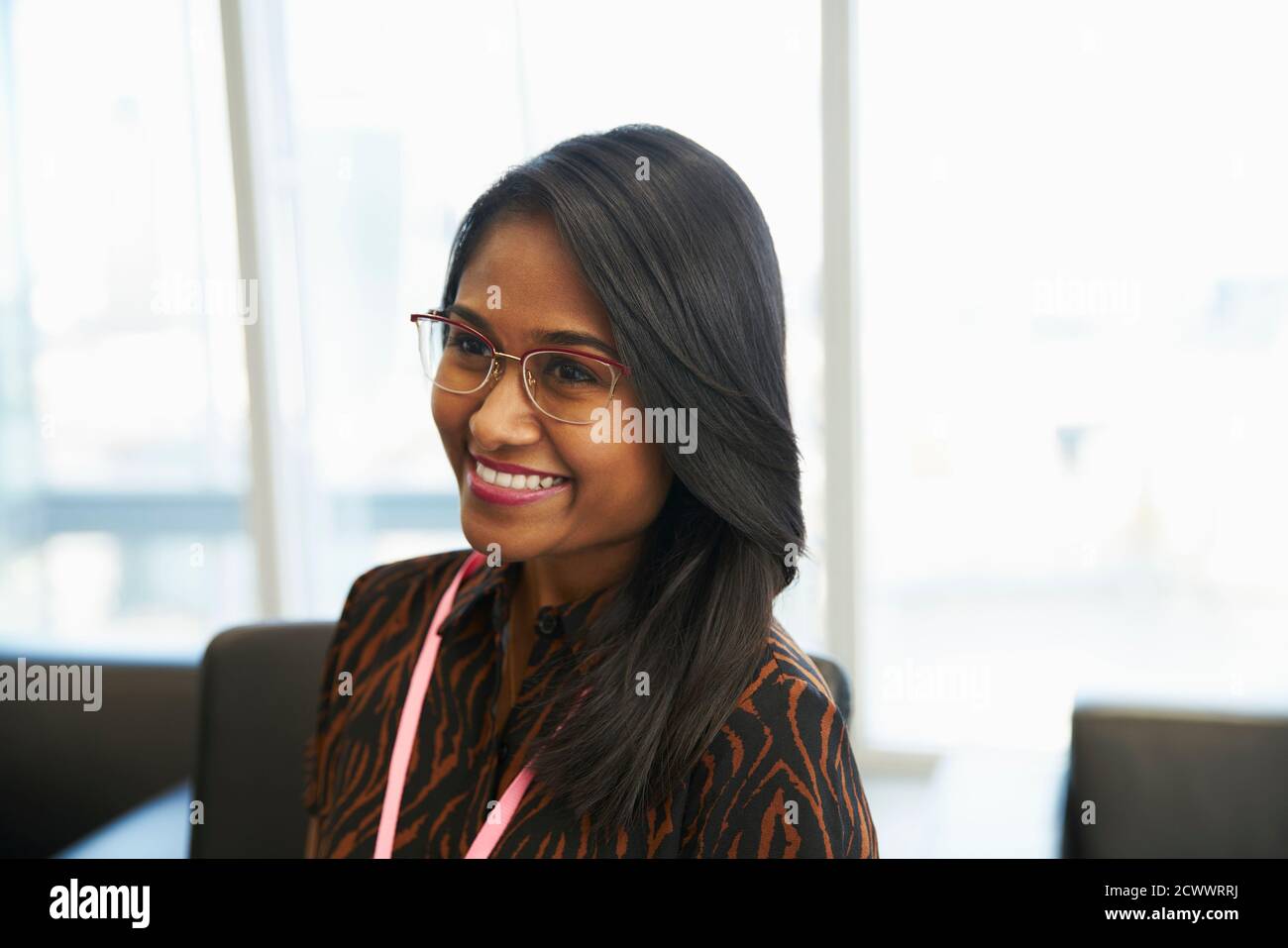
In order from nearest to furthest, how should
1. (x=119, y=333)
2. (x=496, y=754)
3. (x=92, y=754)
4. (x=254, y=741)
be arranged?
(x=496, y=754) → (x=254, y=741) → (x=92, y=754) → (x=119, y=333)

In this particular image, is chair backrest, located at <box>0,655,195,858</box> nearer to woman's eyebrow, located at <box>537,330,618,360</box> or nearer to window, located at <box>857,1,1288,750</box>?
woman's eyebrow, located at <box>537,330,618,360</box>

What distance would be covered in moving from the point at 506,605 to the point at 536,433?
28 centimetres

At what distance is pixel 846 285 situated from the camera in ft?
9.82

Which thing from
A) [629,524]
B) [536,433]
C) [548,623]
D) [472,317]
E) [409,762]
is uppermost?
[472,317]

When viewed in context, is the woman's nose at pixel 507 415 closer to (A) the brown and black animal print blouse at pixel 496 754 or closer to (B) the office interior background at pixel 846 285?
(A) the brown and black animal print blouse at pixel 496 754

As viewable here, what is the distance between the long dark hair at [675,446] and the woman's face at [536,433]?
1.1 inches

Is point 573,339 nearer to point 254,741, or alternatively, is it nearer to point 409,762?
point 409,762

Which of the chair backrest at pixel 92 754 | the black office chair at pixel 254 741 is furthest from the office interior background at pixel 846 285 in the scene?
the chair backrest at pixel 92 754

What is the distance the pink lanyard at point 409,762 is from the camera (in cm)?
113

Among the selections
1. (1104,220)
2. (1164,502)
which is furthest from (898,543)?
(1104,220)

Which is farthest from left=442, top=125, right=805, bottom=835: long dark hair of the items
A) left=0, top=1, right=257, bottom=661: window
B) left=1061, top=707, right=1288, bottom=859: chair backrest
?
left=0, top=1, right=257, bottom=661: window

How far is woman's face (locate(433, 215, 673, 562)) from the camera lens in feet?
3.67

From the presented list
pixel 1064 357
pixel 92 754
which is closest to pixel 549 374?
pixel 92 754

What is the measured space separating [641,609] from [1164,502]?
2.20m
